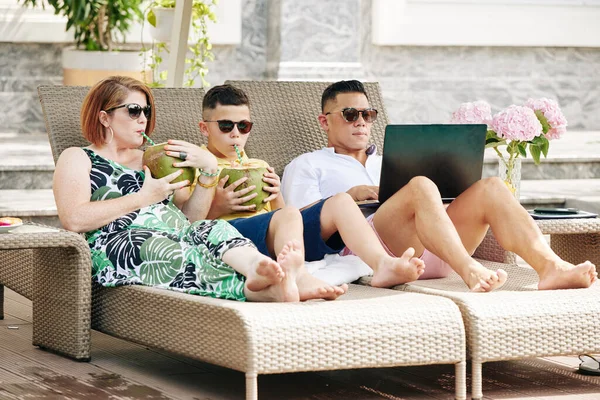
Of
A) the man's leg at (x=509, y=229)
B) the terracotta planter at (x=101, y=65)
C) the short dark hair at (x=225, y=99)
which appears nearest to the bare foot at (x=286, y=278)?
the man's leg at (x=509, y=229)

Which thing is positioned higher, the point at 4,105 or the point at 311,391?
the point at 4,105

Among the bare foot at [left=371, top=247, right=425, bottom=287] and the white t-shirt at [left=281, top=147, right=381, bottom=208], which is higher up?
the white t-shirt at [left=281, top=147, right=381, bottom=208]

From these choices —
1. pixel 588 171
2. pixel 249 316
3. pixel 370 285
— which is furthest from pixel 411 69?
pixel 249 316

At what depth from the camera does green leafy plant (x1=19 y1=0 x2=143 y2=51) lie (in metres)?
7.56

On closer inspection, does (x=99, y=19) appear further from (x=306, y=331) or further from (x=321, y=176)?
(x=306, y=331)

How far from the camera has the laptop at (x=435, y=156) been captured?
3.80 metres

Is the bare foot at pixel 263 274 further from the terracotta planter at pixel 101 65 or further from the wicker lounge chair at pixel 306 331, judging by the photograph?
the terracotta planter at pixel 101 65

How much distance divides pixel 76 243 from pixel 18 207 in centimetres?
208

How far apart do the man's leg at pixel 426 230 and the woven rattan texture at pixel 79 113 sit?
98 centimetres

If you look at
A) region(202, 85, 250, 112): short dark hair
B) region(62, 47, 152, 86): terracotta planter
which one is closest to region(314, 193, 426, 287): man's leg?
region(202, 85, 250, 112): short dark hair

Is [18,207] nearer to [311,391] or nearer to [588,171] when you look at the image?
[311,391]

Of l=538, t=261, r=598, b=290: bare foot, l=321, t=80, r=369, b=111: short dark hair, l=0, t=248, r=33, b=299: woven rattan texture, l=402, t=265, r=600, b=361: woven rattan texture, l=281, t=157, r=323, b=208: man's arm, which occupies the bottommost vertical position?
l=0, t=248, r=33, b=299: woven rattan texture

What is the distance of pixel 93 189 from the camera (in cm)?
380

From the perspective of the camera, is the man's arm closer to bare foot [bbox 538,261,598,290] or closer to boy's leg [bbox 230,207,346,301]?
boy's leg [bbox 230,207,346,301]
